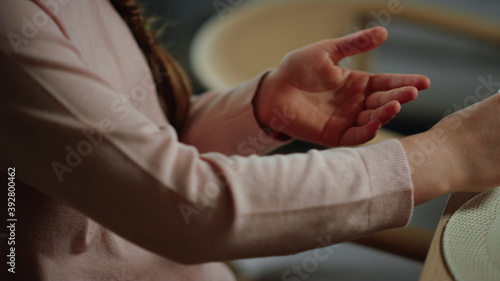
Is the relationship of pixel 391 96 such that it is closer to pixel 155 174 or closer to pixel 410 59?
pixel 155 174

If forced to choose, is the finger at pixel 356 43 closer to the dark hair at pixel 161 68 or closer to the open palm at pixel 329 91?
the open palm at pixel 329 91

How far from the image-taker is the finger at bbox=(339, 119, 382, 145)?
61cm

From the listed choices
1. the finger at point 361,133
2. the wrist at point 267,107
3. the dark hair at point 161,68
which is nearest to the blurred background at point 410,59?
the dark hair at point 161,68

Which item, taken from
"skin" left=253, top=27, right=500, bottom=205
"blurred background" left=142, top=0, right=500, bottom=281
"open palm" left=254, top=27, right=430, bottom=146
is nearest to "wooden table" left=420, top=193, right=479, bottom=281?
"skin" left=253, top=27, right=500, bottom=205

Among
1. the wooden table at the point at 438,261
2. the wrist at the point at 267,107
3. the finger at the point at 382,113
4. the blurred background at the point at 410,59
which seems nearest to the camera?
the wooden table at the point at 438,261

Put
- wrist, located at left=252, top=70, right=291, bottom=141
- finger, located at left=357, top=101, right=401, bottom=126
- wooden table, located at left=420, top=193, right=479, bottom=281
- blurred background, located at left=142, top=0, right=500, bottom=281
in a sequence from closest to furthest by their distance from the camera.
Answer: wooden table, located at left=420, top=193, right=479, bottom=281 < finger, located at left=357, top=101, right=401, bottom=126 < wrist, located at left=252, top=70, right=291, bottom=141 < blurred background, located at left=142, top=0, right=500, bottom=281

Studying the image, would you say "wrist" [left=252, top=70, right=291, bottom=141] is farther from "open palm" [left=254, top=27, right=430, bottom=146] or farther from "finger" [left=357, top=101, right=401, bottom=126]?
"finger" [left=357, top=101, right=401, bottom=126]

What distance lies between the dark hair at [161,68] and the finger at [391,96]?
0.27m

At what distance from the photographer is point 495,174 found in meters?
0.53

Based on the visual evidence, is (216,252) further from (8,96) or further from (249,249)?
(8,96)

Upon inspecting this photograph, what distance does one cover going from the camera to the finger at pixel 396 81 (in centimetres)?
61

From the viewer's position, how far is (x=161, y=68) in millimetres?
786

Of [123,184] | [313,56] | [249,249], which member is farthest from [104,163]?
[313,56]

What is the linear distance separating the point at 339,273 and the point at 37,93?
103cm
